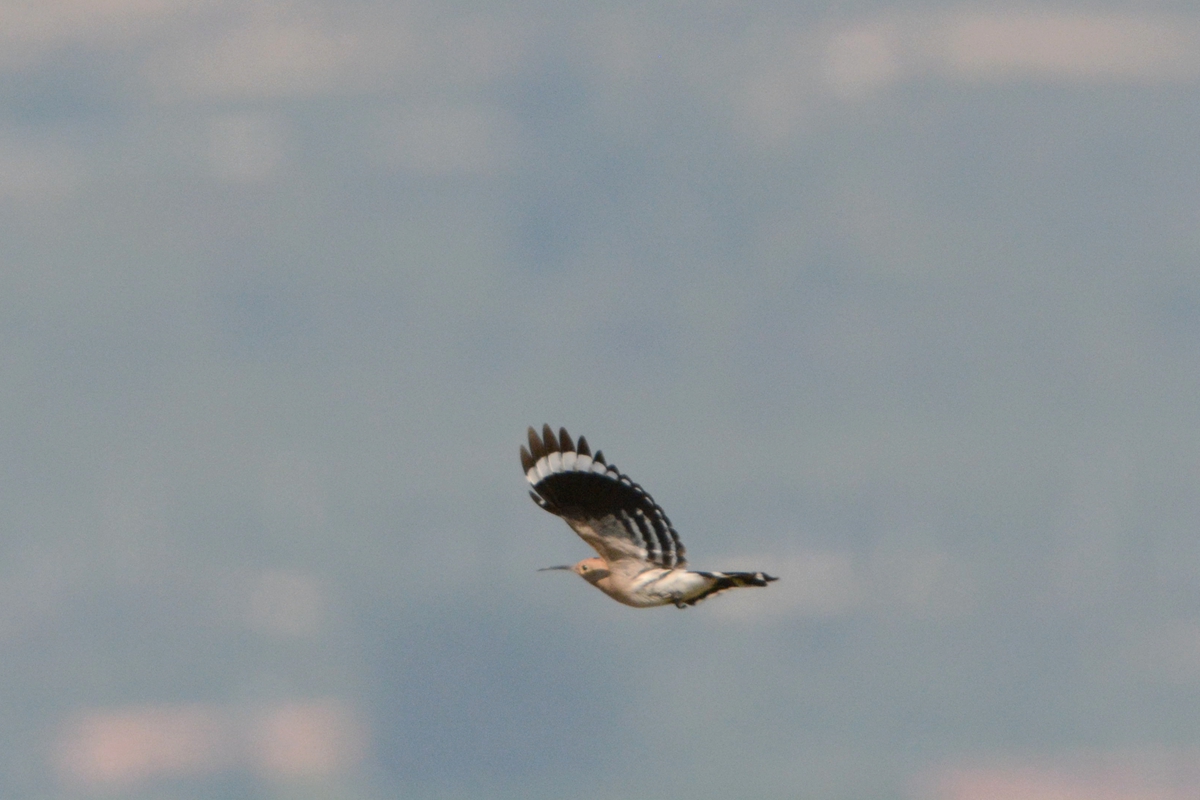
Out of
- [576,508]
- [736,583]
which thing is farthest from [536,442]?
[736,583]

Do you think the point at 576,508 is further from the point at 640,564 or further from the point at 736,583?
the point at 736,583

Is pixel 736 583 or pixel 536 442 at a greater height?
pixel 536 442

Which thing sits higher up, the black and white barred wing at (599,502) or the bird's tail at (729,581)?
the black and white barred wing at (599,502)

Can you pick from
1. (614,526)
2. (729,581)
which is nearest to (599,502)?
(614,526)

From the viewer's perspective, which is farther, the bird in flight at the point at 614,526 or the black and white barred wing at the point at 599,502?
the black and white barred wing at the point at 599,502

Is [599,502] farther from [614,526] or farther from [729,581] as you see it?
[729,581]
